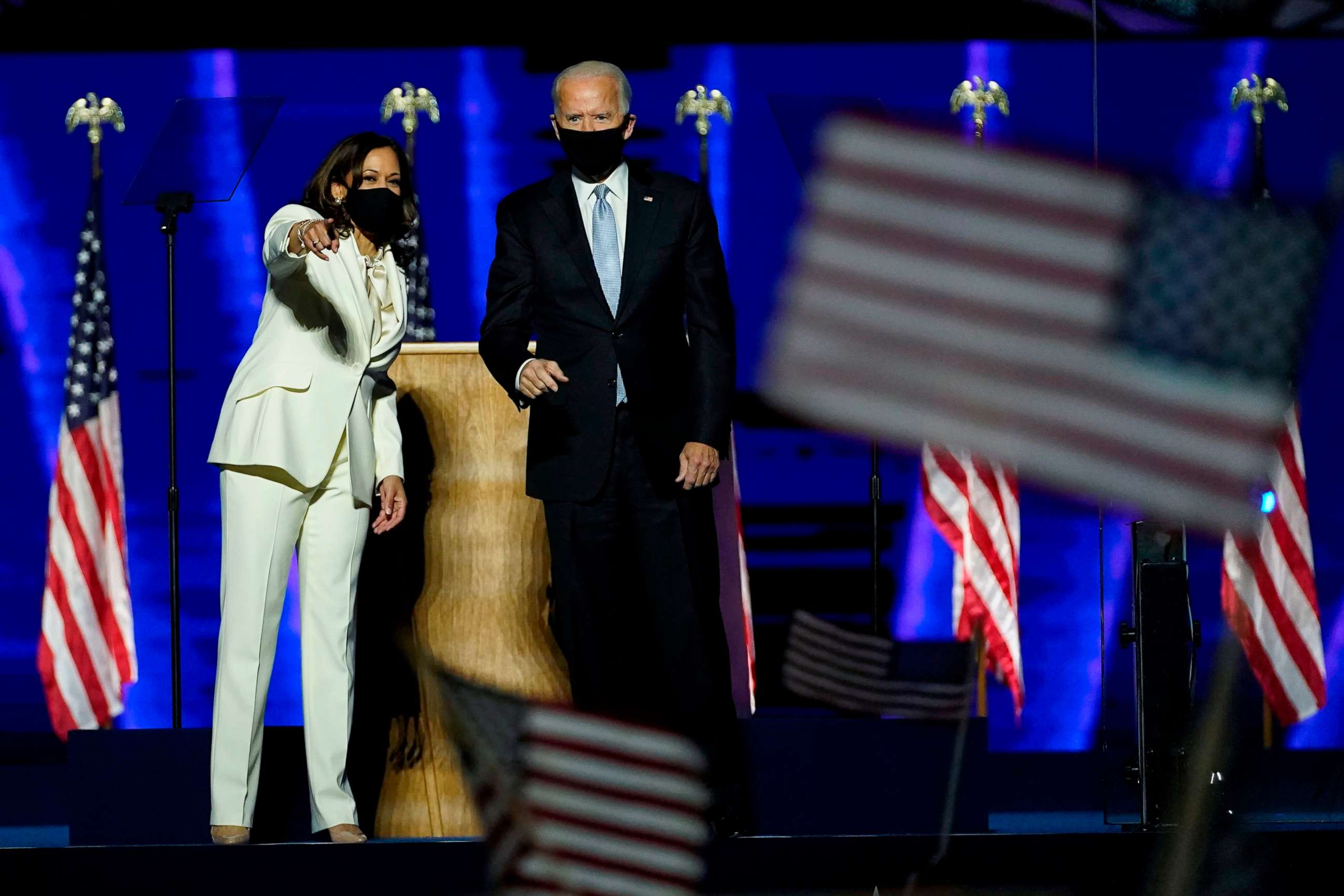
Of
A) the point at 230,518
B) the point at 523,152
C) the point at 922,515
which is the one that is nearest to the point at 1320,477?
the point at 922,515

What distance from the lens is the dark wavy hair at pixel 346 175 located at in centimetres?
255

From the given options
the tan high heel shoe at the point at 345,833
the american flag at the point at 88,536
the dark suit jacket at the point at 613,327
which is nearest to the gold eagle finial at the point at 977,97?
the dark suit jacket at the point at 613,327

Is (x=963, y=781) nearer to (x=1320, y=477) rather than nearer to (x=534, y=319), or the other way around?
(x=534, y=319)

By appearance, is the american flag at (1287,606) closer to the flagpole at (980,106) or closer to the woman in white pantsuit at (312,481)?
the flagpole at (980,106)

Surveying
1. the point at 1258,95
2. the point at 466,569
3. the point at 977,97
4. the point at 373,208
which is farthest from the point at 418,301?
the point at 1258,95

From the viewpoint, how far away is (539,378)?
2.31m

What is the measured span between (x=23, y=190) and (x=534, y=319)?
2578 mm

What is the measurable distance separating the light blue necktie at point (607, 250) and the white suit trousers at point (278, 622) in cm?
50

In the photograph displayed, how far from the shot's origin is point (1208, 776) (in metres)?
1.90

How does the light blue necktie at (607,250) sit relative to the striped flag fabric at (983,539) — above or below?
above

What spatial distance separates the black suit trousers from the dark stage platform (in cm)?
37

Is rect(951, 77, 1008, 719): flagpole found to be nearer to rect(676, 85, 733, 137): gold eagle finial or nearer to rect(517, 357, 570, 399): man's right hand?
rect(676, 85, 733, 137): gold eagle finial

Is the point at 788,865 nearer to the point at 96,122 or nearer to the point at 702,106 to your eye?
the point at 702,106

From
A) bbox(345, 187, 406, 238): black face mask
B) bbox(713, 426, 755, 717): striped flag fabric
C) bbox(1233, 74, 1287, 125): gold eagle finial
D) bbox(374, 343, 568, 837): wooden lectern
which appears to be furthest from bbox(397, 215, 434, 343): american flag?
bbox(1233, 74, 1287, 125): gold eagle finial
